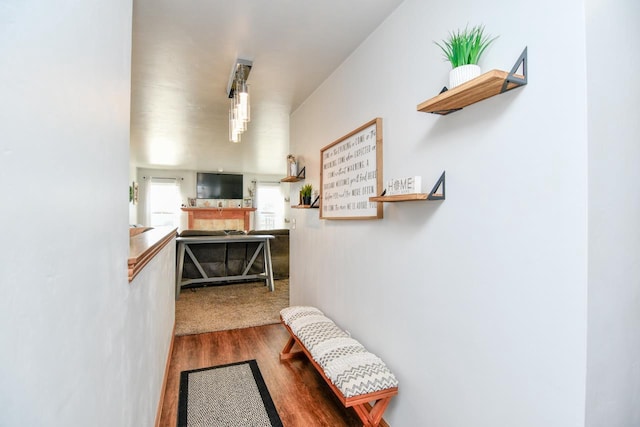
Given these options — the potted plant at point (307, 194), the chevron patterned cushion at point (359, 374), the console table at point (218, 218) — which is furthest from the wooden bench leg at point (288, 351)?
the console table at point (218, 218)

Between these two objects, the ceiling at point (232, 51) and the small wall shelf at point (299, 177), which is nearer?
the ceiling at point (232, 51)

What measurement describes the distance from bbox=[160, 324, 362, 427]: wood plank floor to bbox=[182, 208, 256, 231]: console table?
6202mm

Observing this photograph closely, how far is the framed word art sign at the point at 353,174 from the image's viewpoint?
71.6 inches

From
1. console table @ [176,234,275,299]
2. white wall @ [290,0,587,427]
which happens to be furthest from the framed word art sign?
console table @ [176,234,275,299]

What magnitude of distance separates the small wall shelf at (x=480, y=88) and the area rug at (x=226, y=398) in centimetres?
180

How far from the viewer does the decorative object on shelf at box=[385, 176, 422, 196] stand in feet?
4.55

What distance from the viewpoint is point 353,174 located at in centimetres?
206

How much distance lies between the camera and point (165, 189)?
28.1 feet
